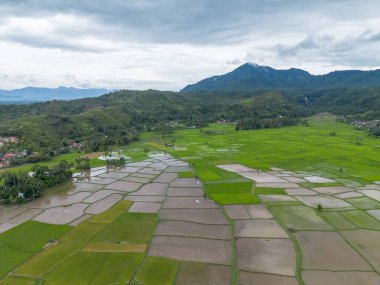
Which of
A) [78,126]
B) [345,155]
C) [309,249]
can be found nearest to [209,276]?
[309,249]

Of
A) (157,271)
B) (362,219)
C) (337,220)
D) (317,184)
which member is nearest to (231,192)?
(317,184)

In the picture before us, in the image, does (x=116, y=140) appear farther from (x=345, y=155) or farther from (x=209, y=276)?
(x=209, y=276)

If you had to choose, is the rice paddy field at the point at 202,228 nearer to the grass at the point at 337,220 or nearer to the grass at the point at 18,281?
the grass at the point at 18,281

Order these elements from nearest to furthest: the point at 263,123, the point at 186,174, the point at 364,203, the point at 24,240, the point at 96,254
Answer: the point at 96,254 → the point at 24,240 → the point at 364,203 → the point at 186,174 → the point at 263,123

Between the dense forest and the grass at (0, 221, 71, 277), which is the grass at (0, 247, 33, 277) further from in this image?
the dense forest

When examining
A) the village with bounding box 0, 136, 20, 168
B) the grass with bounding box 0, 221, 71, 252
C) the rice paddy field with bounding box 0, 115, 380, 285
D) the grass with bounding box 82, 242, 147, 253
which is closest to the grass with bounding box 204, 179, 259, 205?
the rice paddy field with bounding box 0, 115, 380, 285

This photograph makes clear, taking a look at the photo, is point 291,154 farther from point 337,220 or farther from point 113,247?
point 113,247
